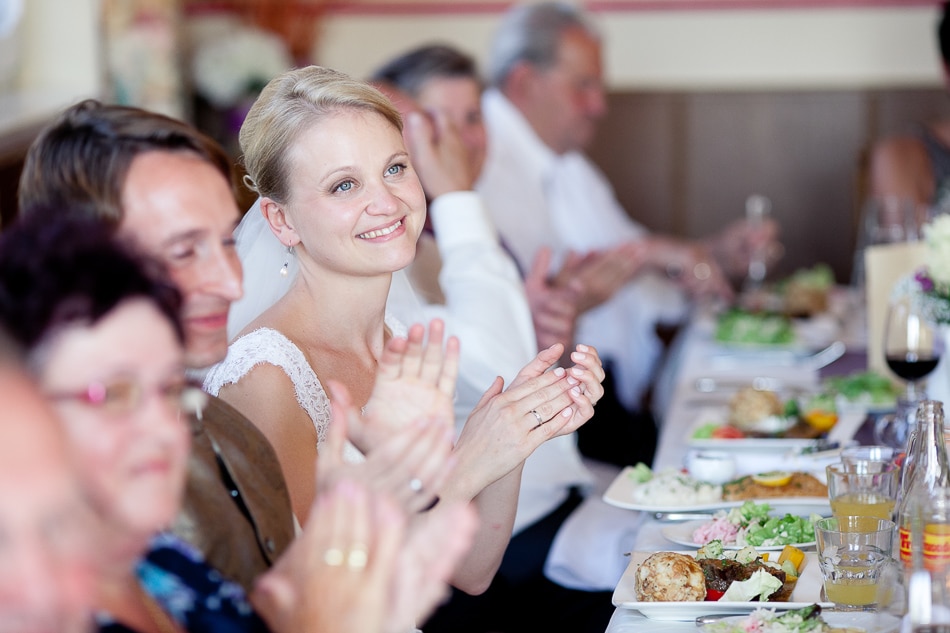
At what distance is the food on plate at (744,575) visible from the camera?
4.82ft

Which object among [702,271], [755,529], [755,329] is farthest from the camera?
[702,271]

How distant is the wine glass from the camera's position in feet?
7.43

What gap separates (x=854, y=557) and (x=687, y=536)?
33 cm

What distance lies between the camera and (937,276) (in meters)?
2.01

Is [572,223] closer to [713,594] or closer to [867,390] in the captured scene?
[867,390]

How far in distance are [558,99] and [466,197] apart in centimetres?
162

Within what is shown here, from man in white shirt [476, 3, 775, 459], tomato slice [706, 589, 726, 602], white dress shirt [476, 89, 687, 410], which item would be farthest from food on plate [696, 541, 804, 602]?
man in white shirt [476, 3, 775, 459]

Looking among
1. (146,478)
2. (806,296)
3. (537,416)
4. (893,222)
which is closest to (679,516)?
(537,416)

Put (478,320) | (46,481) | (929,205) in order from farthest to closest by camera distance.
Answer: (929,205) < (478,320) < (46,481)

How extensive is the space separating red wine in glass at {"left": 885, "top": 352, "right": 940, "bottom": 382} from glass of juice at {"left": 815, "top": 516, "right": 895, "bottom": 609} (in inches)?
32.8

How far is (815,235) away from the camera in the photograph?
216 inches

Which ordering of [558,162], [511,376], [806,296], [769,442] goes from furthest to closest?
1. [558,162]
2. [806,296]
3. [511,376]
4. [769,442]

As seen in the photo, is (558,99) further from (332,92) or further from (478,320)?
(332,92)

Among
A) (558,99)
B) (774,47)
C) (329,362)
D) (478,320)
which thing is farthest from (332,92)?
(774,47)
